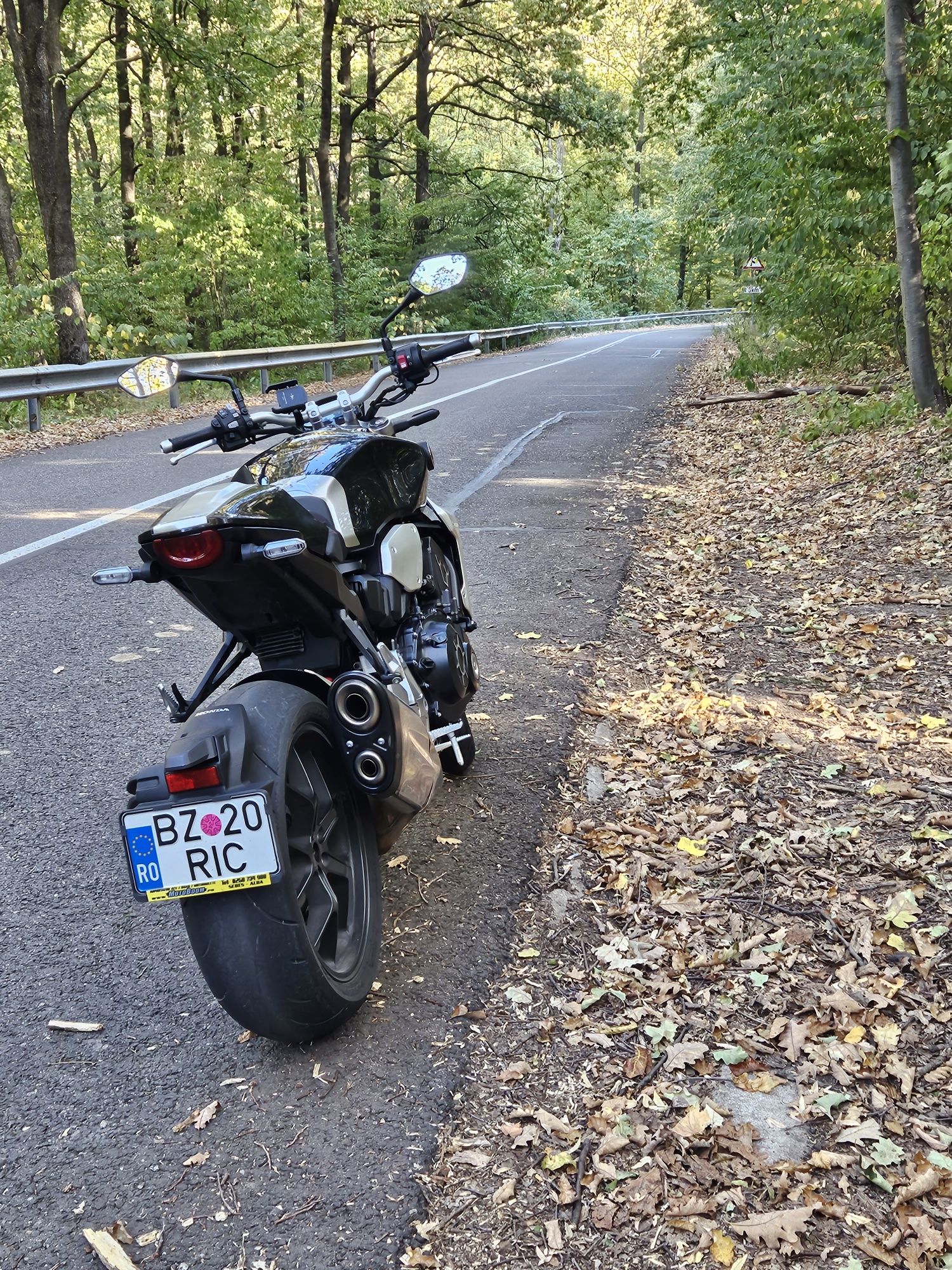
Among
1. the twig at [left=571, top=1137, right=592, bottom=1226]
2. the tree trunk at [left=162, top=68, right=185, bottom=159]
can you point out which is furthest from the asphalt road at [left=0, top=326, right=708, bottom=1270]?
the tree trunk at [left=162, top=68, right=185, bottom=159]

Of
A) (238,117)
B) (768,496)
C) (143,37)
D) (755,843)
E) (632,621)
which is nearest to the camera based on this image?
(755,843)

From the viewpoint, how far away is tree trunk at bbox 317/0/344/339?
26.7 m

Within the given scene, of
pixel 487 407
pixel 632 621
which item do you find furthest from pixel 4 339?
pixel 632 621

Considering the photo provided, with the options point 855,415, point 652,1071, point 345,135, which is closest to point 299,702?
point 652,1071

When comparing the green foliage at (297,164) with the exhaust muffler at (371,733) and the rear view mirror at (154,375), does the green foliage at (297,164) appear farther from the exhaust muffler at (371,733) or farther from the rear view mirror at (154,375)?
Result: the exhaust muffler at (371,733)

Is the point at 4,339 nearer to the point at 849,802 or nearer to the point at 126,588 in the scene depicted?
the point at 126,588

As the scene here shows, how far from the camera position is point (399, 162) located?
35.3m

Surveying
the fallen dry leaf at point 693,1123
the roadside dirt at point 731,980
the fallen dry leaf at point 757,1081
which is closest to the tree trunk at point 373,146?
the roadside dirt at point 731,980

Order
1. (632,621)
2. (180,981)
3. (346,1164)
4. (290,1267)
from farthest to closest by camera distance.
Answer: (632,621)
(180,981)
(346,1164)
(290,1267)

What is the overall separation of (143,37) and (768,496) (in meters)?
17.3

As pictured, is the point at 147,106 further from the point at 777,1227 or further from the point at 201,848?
the point at 777,1227

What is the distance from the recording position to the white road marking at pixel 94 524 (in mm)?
7402

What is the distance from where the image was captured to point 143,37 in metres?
20.3

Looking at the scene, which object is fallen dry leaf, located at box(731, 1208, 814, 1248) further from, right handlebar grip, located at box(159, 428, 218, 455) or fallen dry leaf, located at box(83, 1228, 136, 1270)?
right handlebar grip, located at box(159, 428, 218, 455)
